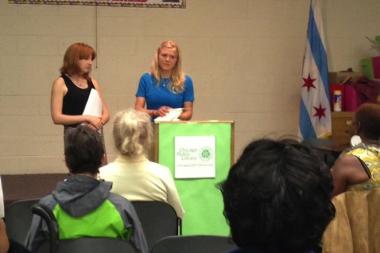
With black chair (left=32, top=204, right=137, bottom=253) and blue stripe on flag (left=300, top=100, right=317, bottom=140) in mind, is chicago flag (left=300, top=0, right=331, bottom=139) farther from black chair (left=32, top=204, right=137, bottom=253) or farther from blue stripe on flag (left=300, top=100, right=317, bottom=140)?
black chair (left=32, top=204, right=137, bottom=253)

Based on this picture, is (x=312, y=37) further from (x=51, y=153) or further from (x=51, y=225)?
(x=51, y=225)

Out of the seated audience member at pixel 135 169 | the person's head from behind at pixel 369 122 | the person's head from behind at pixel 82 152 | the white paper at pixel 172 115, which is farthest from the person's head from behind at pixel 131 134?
the person's head from behind at pixel 369 122

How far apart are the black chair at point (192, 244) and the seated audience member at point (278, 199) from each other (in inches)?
26.0

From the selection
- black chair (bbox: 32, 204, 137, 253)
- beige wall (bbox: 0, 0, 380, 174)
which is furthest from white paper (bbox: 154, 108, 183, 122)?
beige wall (bbox: 0, 0, 380, 174)

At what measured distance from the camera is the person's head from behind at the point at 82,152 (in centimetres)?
214

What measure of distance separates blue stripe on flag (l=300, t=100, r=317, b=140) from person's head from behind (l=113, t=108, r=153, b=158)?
2865 mm

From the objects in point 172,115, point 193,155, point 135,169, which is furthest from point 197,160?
point 135,169

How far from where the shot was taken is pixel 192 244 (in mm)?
1740

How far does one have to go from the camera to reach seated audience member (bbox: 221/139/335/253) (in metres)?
1.03

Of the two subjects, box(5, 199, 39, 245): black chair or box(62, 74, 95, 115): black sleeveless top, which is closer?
box(5, 199, 39, 245): black chair

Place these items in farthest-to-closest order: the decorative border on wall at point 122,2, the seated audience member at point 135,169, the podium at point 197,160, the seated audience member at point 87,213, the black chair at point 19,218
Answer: the decorative border on wall at point 122,2 → the podium at point 197,160 → the seated audience member at point 135,169 → the black chair at point 19,218 → the seated audience member at point 87,213

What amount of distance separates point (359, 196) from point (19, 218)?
60.6 inches

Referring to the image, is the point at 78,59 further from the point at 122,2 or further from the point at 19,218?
the point at 122,2

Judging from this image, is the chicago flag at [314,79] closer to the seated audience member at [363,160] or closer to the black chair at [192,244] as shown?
the seated audience member at [363,160]
